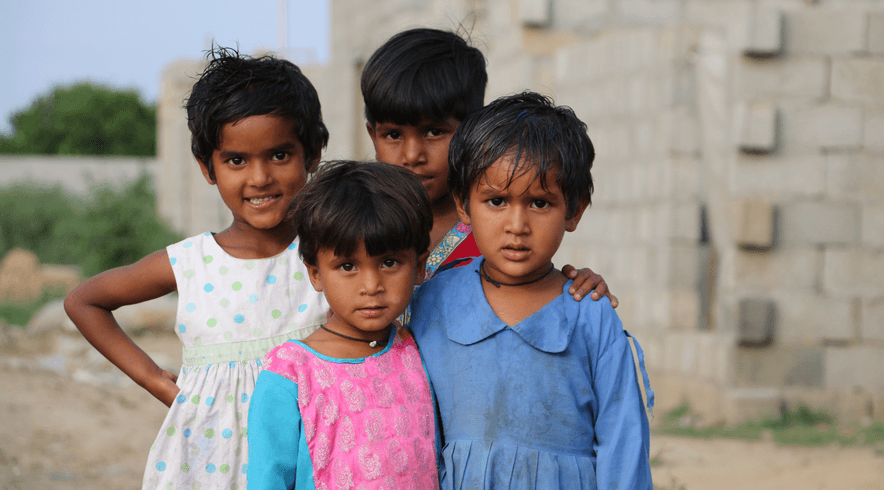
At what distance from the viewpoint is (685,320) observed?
18.5 ft

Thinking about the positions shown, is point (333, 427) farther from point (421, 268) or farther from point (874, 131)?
point (874, 131)

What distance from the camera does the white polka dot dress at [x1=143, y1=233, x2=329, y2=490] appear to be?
209 centimetres

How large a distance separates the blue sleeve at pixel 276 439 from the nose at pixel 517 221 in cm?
58

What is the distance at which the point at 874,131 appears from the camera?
5.16m

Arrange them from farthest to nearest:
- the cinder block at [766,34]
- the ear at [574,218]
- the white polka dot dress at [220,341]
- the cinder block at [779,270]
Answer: the cinder block at [779,270]
the cinder block at [766,34]
the white polka dot dress at [220,341]
the ear at [574,218]

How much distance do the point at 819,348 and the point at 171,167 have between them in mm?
15517

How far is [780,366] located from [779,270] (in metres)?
0.60

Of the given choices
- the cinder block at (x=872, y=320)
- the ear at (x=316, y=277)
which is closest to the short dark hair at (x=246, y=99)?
the ear at (x=316, y=277)

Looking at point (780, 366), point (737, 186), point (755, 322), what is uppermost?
point (737, 186)

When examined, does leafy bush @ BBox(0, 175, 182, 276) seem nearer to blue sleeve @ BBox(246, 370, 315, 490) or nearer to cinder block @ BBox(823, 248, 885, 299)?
cinder block @ BBox(823, 248, 885, 299)

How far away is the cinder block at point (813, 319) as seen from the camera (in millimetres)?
5199

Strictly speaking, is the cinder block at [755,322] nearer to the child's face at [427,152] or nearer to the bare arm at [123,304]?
the child's face at [427,152]

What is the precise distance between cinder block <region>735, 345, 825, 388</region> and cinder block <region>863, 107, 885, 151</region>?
130 centimetres

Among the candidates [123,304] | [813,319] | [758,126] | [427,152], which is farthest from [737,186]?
[123,304]
